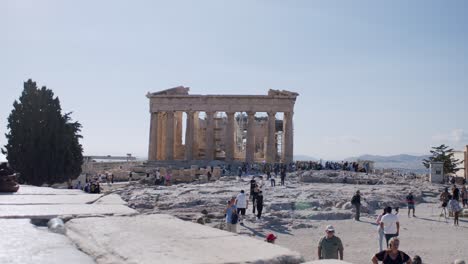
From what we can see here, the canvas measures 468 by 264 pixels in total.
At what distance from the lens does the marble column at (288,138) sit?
51688 millimetres

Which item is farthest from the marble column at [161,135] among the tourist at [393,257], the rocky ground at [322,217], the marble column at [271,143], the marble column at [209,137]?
the tourist at [393,257]

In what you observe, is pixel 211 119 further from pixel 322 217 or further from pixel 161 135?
pixel 322 217

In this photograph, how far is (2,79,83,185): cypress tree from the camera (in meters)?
30.0

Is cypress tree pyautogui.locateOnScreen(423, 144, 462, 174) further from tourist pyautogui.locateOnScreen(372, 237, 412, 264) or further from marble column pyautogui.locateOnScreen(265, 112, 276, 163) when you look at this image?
tourist pyautogui.locateOnScreen(372, 237, 412, 264)

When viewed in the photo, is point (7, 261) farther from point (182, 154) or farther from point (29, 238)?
point (182, 154)

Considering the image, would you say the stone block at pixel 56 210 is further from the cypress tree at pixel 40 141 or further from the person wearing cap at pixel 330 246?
the cypress tree at pixel 40 141

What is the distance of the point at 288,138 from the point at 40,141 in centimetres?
2777

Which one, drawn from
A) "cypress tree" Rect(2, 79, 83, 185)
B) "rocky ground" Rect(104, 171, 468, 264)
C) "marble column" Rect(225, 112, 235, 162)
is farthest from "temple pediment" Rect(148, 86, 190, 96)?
"rocky ground" Rect(104, 171, 468, 264)

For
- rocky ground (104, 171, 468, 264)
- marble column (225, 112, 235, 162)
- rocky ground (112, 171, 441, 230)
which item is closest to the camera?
rocky ground (104, 171, 468, 264)

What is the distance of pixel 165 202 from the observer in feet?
71.9

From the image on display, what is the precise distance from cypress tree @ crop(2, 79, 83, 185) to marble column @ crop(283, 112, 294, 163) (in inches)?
952

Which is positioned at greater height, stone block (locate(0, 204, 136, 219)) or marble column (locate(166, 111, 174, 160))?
marble column (locate(166, 111, 174, 160))

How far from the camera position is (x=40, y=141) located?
30453mm

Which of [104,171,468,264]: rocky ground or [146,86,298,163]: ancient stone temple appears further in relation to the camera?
[146,86,298,163]: ancient stone temple
